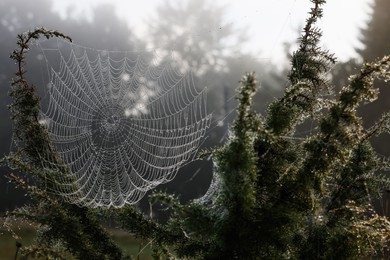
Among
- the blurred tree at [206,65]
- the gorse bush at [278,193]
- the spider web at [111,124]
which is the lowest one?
the gorse bush at [278,193]

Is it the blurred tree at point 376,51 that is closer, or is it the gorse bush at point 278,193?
the gorse bush at point 278,193

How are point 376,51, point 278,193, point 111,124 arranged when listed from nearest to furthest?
point 278,193 → point 111,124 → point 376,51

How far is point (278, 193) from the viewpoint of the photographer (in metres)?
1.74

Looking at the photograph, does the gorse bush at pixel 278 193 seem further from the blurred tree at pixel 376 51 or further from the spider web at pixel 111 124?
the blurred tree at pixel 376 51

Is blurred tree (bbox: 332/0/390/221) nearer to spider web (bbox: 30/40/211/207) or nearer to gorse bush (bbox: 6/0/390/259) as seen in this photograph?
spider web (bbox: 30/40/211/207)

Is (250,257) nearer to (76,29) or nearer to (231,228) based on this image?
(231,228)

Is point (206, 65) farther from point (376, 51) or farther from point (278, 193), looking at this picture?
point (278, 193)

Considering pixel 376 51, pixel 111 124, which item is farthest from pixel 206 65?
pixel 111 124

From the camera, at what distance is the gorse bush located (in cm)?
161

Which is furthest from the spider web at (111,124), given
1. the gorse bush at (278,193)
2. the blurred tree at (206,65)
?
the blurred tree at (206,65)

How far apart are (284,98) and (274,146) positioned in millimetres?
167

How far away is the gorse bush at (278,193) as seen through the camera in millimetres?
1613

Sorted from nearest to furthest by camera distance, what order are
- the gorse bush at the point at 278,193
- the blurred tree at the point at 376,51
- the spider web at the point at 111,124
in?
the gorse bush at the point at 278,193
the spider web at the point at 111,124
the blurred tree at the point at 376,51

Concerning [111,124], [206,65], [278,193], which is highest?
[206,65]
